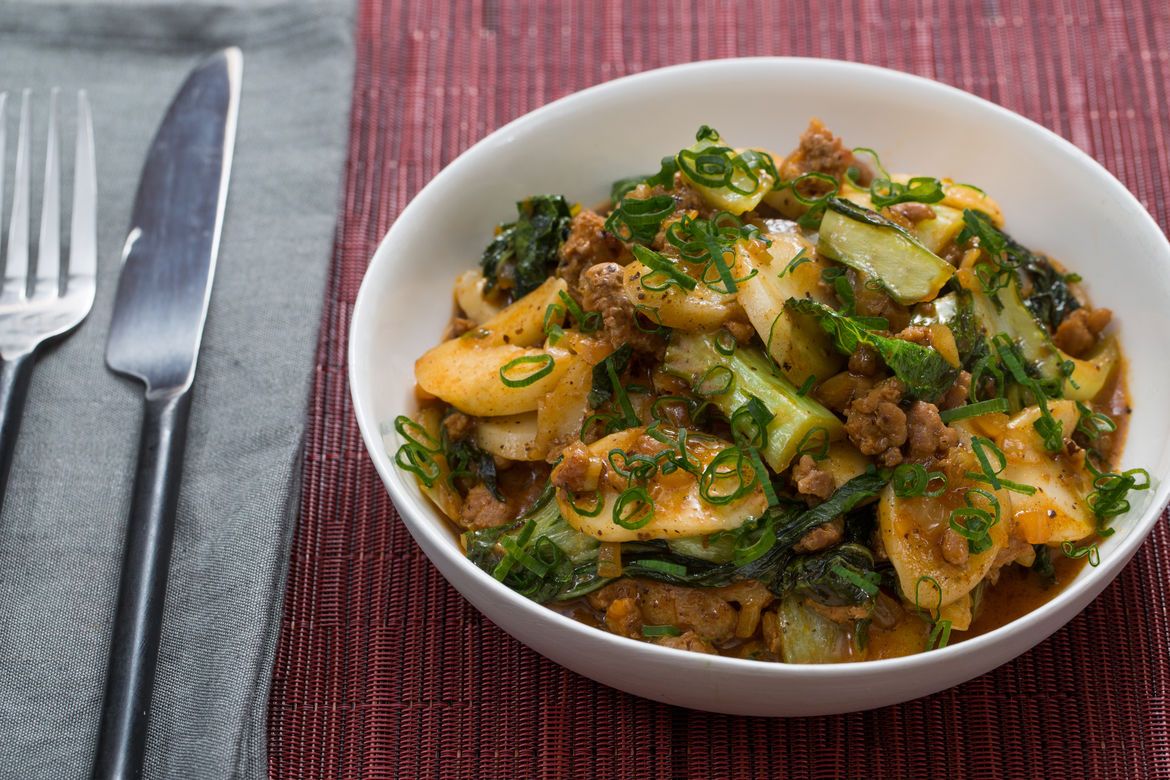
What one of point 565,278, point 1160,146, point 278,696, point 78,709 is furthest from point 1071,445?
point 78,709

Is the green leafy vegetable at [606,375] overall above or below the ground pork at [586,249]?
below

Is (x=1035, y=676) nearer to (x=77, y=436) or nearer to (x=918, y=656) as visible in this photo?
(x=918, y=656)

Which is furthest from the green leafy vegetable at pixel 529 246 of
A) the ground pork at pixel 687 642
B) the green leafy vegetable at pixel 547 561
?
the ground pork at pixel 687 642

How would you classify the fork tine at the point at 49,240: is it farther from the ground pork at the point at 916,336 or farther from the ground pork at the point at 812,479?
the ground pork at the point at 916,336

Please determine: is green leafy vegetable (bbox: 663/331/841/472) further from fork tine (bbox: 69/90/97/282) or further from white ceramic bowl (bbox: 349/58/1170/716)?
fork tine (bbox: 69/90/97/282)

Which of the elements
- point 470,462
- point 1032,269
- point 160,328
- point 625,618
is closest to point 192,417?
point 160,328

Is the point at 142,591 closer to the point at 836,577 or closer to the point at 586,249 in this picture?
the point at 586,249
